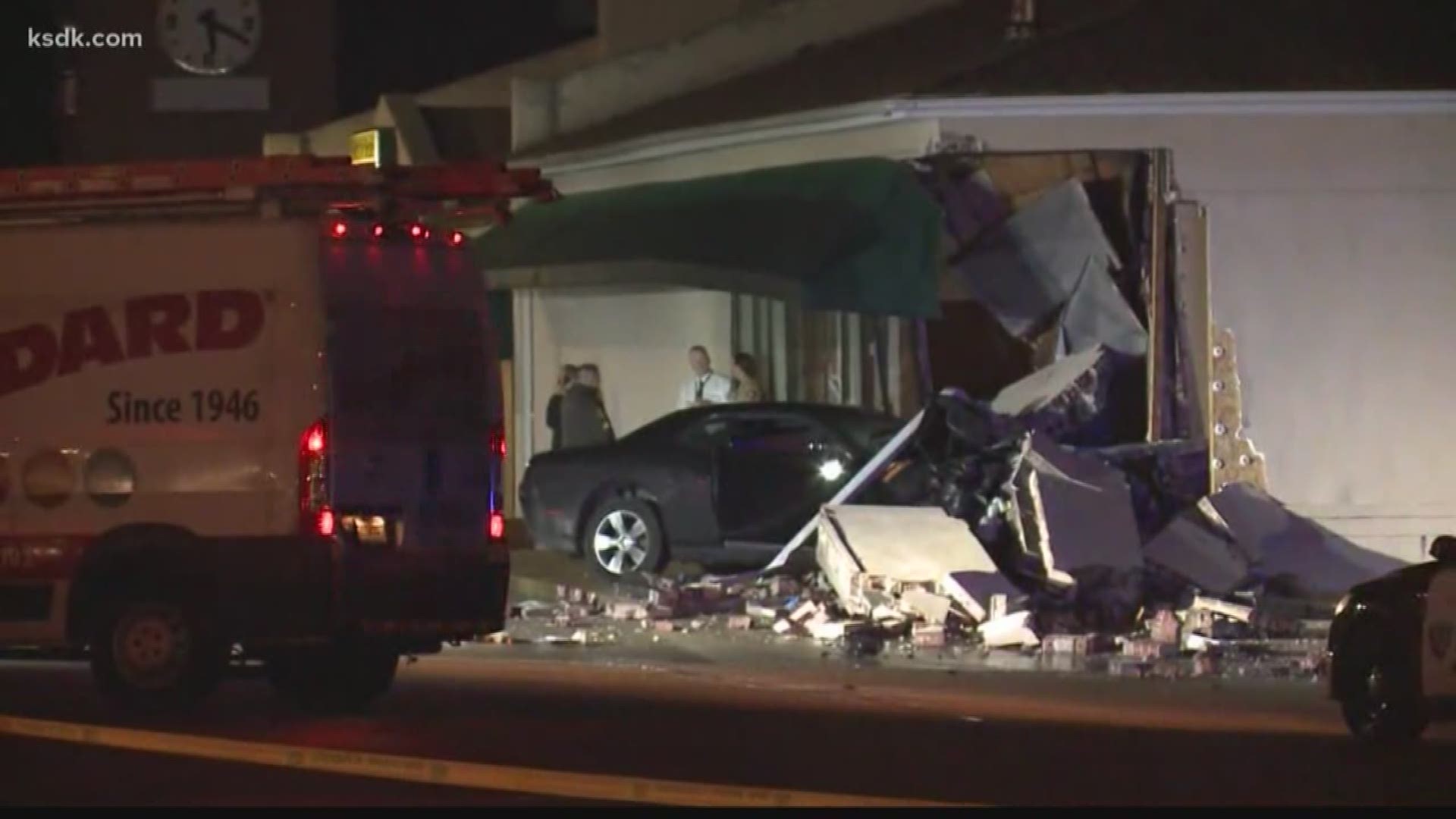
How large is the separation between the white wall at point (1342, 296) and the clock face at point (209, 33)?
20.4 m

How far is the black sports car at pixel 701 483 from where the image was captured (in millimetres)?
19984

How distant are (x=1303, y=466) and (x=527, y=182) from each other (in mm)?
10054

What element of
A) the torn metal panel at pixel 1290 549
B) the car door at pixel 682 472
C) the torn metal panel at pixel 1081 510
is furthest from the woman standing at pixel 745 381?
the torn metal panel at pixel 1290 549

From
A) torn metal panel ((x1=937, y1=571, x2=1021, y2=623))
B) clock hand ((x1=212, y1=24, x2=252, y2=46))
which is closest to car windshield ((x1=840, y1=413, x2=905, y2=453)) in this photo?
torn metal panel ((x1=937, y1=571, x2=1021, y2=623))

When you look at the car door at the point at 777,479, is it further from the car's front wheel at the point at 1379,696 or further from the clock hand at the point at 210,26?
the clock hand at the point at 210,26

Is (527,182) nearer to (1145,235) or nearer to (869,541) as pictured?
(869,541)

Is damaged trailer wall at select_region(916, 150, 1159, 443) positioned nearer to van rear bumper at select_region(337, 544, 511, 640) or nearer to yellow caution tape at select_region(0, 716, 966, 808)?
van rear bumper at select_region(337, 544, 511, 640)

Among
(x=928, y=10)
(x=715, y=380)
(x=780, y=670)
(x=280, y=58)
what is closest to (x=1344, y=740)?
(x=780, y=670)

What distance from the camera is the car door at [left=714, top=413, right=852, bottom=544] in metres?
19.9

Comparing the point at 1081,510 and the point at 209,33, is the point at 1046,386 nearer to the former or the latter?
the point at 1081,510

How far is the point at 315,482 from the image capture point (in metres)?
12.4

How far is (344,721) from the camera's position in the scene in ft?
43.2

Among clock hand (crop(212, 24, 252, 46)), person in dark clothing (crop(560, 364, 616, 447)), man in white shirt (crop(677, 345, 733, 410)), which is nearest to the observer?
man in white shirt (crop(677, 345, 733, 410))

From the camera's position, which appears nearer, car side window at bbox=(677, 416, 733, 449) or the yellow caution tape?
the yellow caution tape
